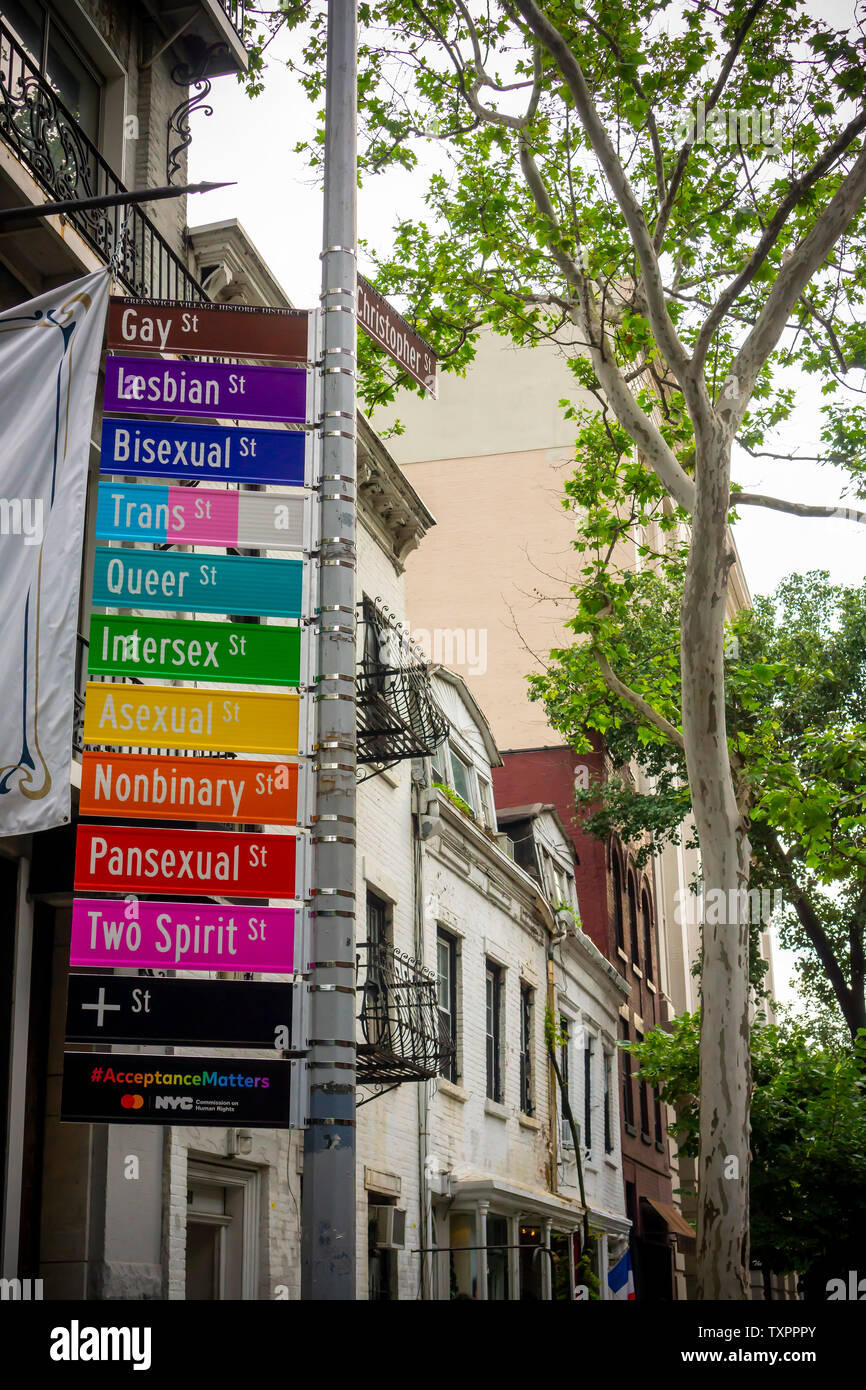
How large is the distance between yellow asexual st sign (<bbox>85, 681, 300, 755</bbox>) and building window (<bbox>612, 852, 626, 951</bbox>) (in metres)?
25.9

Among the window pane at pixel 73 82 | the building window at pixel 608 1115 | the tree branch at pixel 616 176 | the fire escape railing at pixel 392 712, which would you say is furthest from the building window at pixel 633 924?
the window pane at pixel 73 82

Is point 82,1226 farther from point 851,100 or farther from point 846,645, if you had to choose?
point 846,645

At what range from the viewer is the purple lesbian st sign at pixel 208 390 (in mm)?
8094

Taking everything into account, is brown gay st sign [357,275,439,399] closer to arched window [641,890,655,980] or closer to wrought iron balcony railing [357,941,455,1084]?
wrought iron balcony railing [357,941,455,1084]

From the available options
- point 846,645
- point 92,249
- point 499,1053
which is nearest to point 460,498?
point 846,645

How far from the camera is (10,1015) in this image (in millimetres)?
9703

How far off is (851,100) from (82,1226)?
38.8 ft

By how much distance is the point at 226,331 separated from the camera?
798cm

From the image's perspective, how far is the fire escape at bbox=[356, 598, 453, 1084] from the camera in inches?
574

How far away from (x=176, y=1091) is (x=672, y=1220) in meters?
29.8

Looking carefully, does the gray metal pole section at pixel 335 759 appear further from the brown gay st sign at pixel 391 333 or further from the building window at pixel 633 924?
the building window at pixel 633 924

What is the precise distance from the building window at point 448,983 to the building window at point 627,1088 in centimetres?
1355

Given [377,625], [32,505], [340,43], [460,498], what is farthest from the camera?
[460,498]
